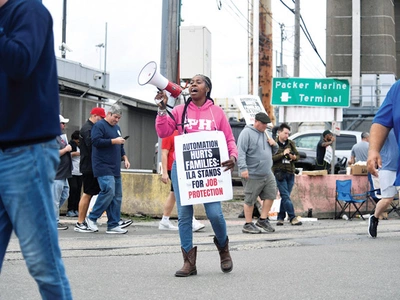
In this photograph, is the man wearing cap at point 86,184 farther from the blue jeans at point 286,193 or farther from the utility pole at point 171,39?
the blue jeans at point 286,193

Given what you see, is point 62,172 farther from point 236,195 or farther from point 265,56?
point 265,56

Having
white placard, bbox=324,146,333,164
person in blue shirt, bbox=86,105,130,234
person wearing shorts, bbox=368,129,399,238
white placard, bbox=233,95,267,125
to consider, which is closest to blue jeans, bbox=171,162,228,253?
person wearing shorts, bbox=368,129,399,238

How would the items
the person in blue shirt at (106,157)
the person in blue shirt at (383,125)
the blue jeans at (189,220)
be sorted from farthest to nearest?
the person in blue shirt at (106,157)
the blue jeans at (189,220)
the person in blue shirt at (383,125)

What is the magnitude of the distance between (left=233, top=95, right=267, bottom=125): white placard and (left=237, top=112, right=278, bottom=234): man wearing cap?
345 cm

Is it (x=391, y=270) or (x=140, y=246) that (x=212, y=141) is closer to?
(x=391, y=270)

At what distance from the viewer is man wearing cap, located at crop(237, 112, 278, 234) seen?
1131cm

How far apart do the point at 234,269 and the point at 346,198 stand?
8475 mm

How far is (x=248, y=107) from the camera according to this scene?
15375 mm

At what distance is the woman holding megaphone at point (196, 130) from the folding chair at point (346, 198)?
8.67 meters

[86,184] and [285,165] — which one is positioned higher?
[285,165]

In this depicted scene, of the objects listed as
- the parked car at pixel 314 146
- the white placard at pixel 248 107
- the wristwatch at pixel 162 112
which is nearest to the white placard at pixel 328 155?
the white placard at pixel 248 107

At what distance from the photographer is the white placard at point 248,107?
15023 mm

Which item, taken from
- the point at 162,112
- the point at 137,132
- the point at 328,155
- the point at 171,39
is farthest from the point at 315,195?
the point at 137,132

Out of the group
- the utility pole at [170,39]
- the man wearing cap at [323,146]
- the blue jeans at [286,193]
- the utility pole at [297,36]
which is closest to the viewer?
the blue jeans at [286,193]
